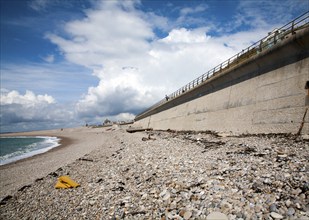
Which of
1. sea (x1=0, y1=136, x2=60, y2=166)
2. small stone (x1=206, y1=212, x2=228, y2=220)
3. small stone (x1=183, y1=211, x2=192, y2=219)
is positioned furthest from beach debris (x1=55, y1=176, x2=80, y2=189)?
sea (x1=0, y1=136, x2=60, y2=166)

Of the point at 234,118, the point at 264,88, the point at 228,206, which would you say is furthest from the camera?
the point at 234,118

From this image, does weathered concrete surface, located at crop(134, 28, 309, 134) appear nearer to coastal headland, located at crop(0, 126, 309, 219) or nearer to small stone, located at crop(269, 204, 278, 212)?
coastal headland, located at crop(0, 126, 309, 219)

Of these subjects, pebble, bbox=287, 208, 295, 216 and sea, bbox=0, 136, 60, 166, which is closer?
pebble, bbox=287, 208, 295, 216

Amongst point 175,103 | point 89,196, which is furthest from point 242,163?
point 175,103

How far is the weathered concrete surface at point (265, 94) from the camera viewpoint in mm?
12195

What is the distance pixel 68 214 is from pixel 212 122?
58.8 feet

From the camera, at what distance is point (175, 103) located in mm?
37344

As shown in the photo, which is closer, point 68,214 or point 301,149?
point 68,214

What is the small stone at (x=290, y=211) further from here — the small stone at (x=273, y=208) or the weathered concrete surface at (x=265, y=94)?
the weathered concrete surface at (x=265, y=94)

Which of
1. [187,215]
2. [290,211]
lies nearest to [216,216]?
[187,215]

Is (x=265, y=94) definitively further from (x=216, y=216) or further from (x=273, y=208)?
(x=216, y=216)

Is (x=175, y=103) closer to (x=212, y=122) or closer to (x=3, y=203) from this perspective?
(x=212, y=122)

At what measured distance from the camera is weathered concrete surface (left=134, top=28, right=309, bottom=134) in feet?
40.0

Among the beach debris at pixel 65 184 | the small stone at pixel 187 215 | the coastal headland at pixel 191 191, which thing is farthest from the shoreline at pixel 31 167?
the small stone at pixel 187 215
